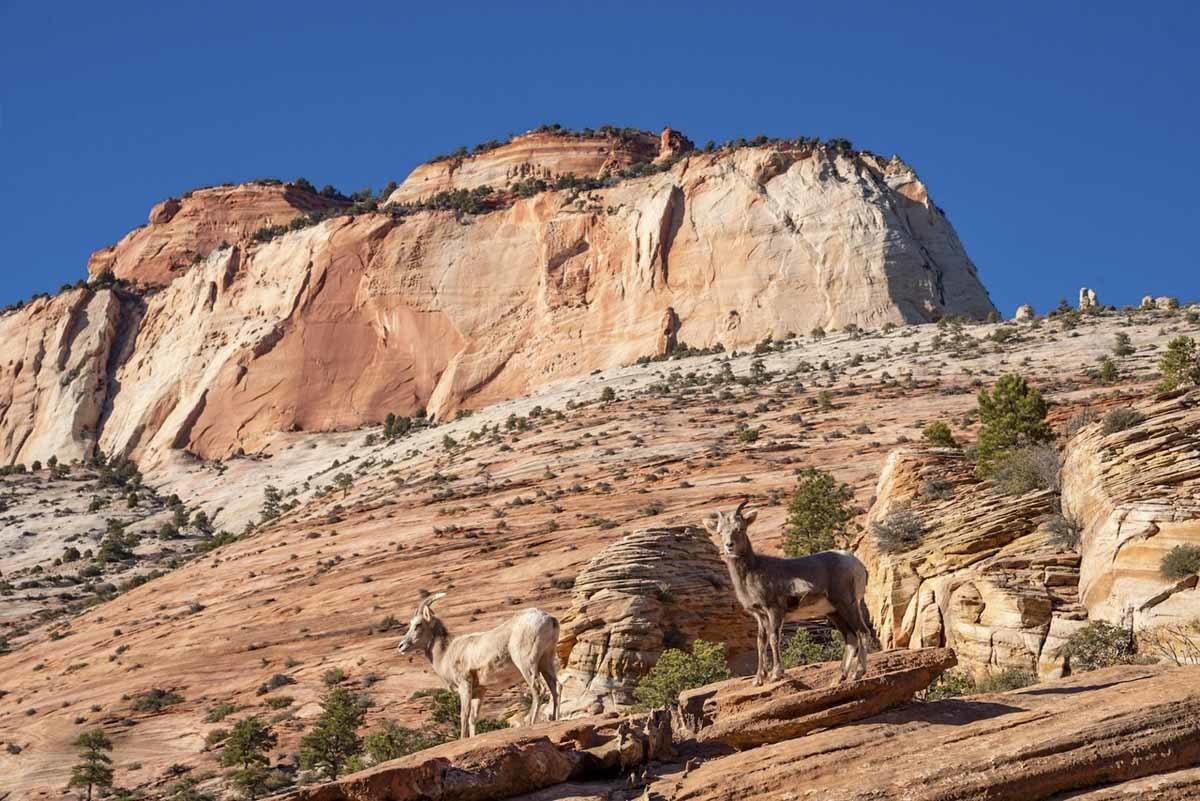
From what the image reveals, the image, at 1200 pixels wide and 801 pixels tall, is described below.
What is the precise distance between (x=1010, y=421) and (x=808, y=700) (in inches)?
1024

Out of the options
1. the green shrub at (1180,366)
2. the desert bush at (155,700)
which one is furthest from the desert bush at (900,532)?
the desert bush at (155,700)

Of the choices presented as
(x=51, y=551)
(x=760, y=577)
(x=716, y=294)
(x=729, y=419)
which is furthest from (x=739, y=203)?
(x=760, y=577)

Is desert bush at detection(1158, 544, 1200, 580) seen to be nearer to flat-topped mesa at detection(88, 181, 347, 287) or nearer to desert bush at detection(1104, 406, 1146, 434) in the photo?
desert bush at detection(1104, 406, 1146, 434)

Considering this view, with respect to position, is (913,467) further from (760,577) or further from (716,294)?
(716,294)

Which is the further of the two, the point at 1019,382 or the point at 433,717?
the point at 1019,382

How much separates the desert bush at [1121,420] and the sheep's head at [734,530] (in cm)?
1171

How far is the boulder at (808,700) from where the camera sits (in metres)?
16.2

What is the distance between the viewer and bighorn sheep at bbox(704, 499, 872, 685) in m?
16.9

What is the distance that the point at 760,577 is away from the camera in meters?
17.0

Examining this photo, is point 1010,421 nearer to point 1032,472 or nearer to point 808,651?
point 1032,472

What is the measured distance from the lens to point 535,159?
463ft

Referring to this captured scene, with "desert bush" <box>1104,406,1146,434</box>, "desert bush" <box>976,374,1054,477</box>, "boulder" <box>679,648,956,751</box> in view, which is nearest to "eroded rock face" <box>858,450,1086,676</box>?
"desert bush" <box>1104,406,1146,434</box>

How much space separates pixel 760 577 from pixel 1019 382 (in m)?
28.6

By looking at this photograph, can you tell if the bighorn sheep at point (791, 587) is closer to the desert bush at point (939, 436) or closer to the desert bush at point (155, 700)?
the desert bush at point (939, 436)
